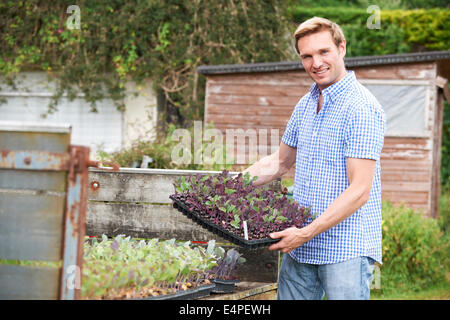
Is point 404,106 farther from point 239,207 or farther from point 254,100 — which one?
point 239,207

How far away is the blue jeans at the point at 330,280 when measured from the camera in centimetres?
254

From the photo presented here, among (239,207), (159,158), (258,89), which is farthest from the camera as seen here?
(258,89)

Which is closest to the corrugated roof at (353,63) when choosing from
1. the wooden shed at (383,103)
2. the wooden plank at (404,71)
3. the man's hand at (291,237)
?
the wooden shed at (383,103)

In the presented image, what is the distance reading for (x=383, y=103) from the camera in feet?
33.3

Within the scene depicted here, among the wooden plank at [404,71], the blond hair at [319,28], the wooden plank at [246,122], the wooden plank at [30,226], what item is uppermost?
→ the wooden plank at [404,71]

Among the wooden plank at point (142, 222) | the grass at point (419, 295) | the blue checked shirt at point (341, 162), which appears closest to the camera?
the blue checked shirt at point (341, 162)

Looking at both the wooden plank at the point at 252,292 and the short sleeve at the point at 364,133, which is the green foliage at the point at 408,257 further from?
the short sleeve at the point at 364,133

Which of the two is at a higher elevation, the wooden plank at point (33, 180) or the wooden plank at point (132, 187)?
the wooden plank at point (33, 180)

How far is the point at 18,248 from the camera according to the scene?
6.08 feet

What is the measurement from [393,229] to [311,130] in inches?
200

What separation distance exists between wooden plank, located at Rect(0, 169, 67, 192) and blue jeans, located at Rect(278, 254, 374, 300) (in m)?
1.32

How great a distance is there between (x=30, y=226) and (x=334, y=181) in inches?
53.8

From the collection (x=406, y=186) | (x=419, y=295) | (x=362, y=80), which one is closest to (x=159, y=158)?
(x=419, y=295)
